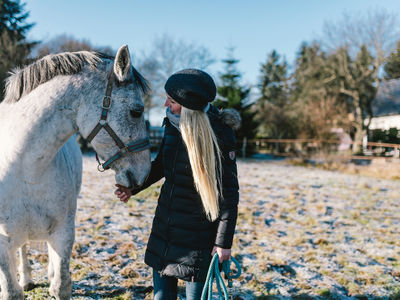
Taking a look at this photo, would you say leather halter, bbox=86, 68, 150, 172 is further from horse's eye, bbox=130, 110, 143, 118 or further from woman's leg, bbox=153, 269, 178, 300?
woman's leg, bbox=153, 269, 178, 300

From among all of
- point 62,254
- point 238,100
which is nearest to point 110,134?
point 62,254

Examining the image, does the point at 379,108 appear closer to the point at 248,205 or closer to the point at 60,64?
the point at 248,205

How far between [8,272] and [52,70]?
136cm

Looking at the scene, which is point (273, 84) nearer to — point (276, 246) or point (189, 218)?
point (276, 246)

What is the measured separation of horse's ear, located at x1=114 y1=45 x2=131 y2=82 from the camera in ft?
5.61

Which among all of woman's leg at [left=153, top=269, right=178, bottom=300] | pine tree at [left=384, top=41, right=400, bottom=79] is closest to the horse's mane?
woman's leg at [left=153, top=269, right=178, bottom=300]

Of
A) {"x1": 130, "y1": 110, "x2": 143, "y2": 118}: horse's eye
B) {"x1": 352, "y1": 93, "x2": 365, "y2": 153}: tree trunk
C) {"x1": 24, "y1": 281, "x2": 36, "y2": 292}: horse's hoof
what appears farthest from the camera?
{"x1": 352, "y1": 93, "x2": 365, "y2": 153}: tree trunk

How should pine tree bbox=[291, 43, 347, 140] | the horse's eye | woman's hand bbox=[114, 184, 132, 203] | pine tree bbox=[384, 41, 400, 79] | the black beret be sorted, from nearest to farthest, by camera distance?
the black beret → the horse's eye → woman's hand bbox=[114, 184, 132, 203] → pine tree bbox=[384, 41, 400, 79] → pine tree bbox=[291, 43, 347, 140]

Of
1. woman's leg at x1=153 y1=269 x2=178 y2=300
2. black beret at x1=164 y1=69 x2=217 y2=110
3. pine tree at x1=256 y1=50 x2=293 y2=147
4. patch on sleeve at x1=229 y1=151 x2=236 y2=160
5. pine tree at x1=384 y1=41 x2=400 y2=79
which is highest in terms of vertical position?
pine tree at x1=256 y1=50 x2=293 y2=147

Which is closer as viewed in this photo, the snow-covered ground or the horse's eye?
the horse's eye

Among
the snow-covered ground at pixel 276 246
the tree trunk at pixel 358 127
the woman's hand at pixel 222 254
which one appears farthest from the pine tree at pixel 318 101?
the woman's hand at pixel 222 254

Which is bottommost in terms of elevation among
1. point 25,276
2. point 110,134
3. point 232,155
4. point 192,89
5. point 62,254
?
point 25,276

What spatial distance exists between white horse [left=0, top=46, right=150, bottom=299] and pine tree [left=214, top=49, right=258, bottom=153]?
1521cm

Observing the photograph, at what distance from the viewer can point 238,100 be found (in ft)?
57.4
